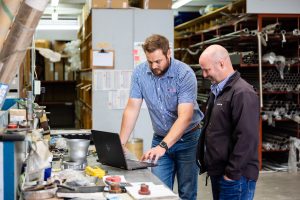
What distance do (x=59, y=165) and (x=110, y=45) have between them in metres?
3.19

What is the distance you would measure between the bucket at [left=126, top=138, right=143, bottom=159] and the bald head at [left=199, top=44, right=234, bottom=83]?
266cm

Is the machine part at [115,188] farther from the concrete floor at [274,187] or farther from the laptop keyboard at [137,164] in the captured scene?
the concrete floor at [274,187]

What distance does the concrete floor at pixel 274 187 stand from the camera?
534 cm

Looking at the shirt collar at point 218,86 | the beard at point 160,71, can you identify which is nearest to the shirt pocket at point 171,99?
the beard at point 160,71

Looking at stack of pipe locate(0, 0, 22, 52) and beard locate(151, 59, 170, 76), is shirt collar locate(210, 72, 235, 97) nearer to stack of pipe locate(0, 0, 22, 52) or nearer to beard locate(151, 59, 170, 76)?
beard locate(151, 59, 170, 76)

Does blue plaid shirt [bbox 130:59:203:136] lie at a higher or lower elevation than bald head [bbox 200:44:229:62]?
lower

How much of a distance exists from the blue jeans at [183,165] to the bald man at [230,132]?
0.49m

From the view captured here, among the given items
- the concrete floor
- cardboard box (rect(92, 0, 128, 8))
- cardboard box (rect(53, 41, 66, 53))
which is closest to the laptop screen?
the concrete floor

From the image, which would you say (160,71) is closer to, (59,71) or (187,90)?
(187,90)

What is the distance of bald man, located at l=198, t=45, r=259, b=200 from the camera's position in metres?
2.66

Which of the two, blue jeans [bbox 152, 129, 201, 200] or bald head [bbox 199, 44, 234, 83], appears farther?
blue jeans [bbox 152, 129, 201, 200]

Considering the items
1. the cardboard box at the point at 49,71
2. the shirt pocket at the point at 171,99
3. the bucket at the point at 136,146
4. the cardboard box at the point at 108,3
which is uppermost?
the cardboard box at the point at 108,3

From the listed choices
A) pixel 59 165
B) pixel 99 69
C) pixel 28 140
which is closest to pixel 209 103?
pixel 59 165

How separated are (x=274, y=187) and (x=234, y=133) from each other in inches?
132
